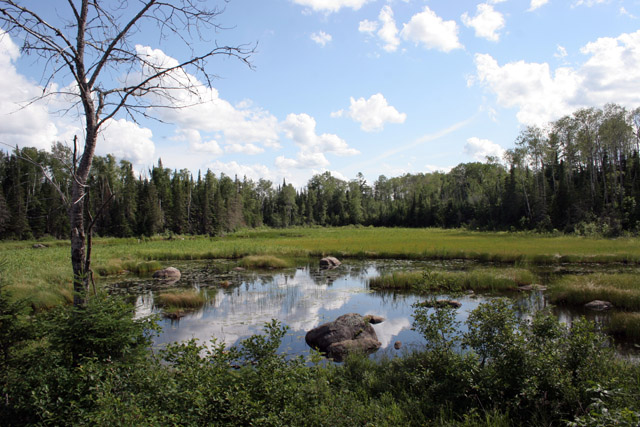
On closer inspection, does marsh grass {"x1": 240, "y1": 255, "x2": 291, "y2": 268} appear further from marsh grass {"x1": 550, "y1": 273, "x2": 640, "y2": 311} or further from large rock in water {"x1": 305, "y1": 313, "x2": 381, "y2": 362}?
marsh grass {"x1": 550, "y1": 273, "x2": 640, "y2": 311}

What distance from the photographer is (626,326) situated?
37.1 feet

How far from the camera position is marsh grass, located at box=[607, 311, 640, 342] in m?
11.0

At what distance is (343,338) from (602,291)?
12.2 meters

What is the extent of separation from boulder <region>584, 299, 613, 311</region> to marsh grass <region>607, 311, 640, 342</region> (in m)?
2.39

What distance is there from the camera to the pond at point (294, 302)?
12.3 m

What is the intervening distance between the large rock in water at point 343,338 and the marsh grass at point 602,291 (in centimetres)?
983

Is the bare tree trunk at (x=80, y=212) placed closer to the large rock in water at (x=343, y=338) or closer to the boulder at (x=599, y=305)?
the large rock in water at (x=343, y=338)

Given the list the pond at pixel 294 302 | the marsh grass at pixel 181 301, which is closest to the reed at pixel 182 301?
the marsh grass at pixel 181 301

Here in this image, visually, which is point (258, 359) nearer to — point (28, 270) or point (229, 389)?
point (229, 389)

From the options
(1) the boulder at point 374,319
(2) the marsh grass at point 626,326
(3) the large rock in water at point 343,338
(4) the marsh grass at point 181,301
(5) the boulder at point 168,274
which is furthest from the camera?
(5) the boulder at point 168,274

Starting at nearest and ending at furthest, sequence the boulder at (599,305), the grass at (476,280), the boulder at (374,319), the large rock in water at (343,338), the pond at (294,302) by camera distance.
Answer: the large rock in water at (343,338), the pond at (294,302), the boulder at (374,319), the boulder at (599,305), the grass at (476,280)

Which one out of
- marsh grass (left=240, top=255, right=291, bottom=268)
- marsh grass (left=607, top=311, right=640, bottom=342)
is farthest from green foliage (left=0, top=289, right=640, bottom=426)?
marsh grass (left=240, top=255, right=291, bottom=268)

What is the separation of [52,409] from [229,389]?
204 cm

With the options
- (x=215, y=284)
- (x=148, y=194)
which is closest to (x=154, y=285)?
(x=215, y=284)
